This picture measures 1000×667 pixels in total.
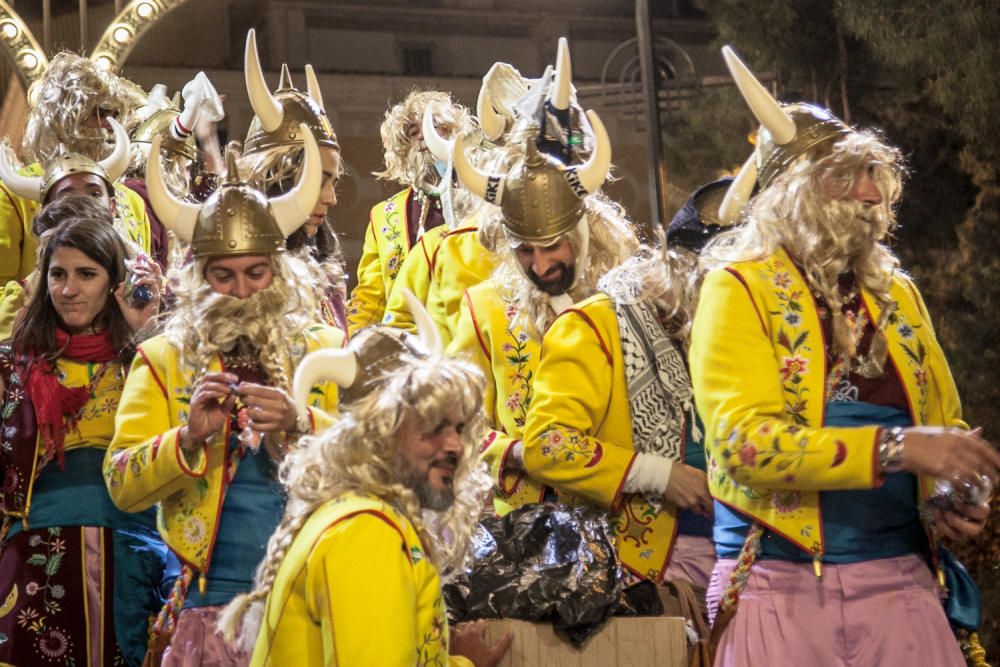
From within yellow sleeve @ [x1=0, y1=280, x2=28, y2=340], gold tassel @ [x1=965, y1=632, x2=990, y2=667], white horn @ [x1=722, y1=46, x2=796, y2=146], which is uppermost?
white horn @ [x1=722, y1=46, x2=796, y2=146]

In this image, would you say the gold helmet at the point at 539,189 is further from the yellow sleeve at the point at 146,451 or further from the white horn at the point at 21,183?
the white horn at the point at 21,183

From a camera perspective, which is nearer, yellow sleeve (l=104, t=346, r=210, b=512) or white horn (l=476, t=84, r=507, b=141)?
yellow sleeve (l=104, t=346, r=210, b=512)

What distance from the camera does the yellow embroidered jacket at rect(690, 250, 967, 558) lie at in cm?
344

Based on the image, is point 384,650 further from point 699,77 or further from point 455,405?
point 699,77

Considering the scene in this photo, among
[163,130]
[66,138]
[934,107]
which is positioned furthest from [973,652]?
[934,107]

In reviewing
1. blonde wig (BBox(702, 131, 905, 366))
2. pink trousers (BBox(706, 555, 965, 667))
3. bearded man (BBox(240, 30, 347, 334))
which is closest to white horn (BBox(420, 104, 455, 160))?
bearded man (BBox(240, 30, 347, 334))

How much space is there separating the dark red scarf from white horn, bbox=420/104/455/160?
1.70 meters

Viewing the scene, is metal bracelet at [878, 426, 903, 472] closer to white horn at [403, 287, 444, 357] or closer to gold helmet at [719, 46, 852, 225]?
gold helmet at [719, 46, 852, 225]

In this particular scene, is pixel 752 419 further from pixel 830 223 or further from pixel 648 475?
pixel 648 475

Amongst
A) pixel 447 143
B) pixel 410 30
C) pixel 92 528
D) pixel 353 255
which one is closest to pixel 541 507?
pixel 92 528

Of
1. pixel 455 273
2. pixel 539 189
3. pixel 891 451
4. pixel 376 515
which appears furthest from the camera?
pixel 455 273

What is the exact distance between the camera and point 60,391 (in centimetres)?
458

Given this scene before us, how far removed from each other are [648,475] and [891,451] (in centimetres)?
98

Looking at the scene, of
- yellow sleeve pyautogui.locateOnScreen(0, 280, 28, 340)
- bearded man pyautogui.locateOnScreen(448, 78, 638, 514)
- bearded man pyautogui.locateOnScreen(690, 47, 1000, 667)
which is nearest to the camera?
bearded man pyautogui.locateOnScreen(690, 47, 1000, 667)
